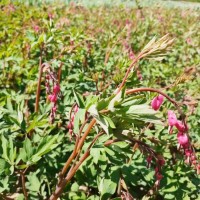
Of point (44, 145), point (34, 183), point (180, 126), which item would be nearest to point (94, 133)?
point (34, 183)

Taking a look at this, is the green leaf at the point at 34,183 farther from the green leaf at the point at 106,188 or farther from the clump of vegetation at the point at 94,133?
the green leaf at the point at 106,188

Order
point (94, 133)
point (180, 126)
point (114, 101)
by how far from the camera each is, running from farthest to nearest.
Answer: point (94, 133), point (180, 126), point (114, 101)

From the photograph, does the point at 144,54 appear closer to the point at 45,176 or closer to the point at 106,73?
the point at 45,176

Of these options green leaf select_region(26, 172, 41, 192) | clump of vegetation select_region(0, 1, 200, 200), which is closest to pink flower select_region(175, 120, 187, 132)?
clump of vegetation select_region(0, 1, 200, 200)

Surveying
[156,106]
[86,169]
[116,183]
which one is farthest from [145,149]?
[86,169]

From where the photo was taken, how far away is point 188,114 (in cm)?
321

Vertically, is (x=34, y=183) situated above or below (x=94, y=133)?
below

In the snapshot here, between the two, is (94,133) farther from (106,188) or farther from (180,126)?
(180,126)

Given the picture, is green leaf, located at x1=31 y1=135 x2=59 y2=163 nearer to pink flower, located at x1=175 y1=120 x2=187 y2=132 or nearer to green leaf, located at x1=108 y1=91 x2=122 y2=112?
green leaf, located at x1=108 y1=91 x2=122 y2=112

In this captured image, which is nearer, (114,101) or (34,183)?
(114,101)

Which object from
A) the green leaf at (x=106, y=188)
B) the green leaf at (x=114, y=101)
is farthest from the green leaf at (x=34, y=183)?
the green leaf at (x=114, y=101)

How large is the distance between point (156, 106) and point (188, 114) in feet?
5.70

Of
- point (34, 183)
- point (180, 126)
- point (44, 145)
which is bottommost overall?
point (34, 183)

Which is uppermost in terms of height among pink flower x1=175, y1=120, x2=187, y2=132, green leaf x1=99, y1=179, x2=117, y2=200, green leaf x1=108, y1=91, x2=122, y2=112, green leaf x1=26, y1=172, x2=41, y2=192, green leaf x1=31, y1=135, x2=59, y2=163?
green leaf x1=108, y1=91, x2=122, y2=112
